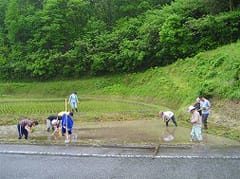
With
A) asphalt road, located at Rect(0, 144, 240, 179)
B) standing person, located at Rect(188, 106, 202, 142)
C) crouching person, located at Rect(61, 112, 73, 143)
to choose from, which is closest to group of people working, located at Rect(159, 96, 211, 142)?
standing person, located at Rect(188, 106, 202, 142)

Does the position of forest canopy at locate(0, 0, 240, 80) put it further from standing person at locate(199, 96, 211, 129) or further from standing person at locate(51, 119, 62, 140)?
standing person at locate(51, 119, 62, 140)

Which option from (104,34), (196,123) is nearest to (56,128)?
(196,123)

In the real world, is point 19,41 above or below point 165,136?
above

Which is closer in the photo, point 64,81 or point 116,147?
point 116,147

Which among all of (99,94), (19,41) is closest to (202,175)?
(99,94)

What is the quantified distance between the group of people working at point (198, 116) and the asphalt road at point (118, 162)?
1.01 meters

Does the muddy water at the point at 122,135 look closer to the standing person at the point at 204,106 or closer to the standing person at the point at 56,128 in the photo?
the standing person at the point at 56,128

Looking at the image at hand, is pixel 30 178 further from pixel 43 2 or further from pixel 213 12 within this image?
pixel 43 2

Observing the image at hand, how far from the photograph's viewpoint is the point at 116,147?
1379 centimetres

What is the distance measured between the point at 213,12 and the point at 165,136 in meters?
18.2

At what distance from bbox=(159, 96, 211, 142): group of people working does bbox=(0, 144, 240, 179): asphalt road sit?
1013mm

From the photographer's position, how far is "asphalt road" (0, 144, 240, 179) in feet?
34.8

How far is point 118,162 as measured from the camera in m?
11.9

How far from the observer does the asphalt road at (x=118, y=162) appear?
34.8 ft
